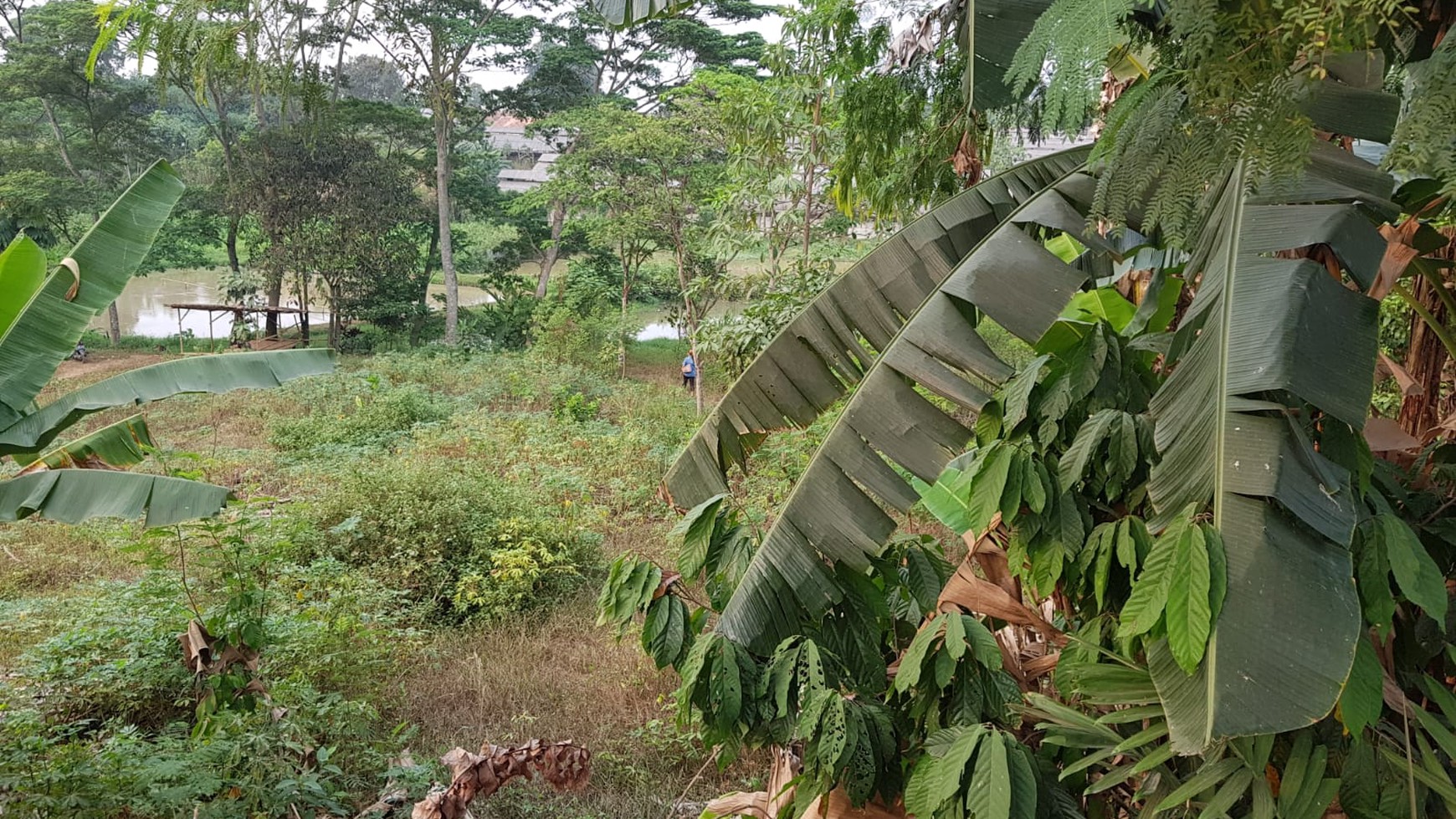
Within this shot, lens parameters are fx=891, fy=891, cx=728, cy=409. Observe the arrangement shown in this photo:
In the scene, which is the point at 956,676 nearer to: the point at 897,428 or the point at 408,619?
the point at 897,428

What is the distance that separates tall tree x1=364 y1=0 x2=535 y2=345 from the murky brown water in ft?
8.36

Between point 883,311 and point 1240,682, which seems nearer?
point 1240,682

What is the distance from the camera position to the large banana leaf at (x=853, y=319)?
218 cm

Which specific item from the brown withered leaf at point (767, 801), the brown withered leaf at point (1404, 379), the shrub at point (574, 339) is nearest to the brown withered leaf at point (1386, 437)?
the brown withered leaf at point (1404, 379)

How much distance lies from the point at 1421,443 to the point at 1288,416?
0.78 metres

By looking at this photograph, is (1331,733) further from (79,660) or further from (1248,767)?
(79,660)

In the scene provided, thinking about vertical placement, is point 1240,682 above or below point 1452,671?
above

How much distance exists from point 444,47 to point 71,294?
12.5 metres

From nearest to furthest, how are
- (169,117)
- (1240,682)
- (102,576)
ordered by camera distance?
(1240,682), (102,576), (169,117)

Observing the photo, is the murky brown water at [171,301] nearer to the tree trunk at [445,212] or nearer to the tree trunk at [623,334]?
the tree trunk at [445,212]

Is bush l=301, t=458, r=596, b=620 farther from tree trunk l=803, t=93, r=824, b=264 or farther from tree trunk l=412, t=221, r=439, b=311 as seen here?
tree trunk l=412, t=221, r=439, b=311

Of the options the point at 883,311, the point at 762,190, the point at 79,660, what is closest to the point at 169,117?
the point at 762,190

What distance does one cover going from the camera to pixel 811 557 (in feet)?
5.93

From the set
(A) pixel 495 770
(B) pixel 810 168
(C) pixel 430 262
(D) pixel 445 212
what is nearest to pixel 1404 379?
(A) pixel 495 770
